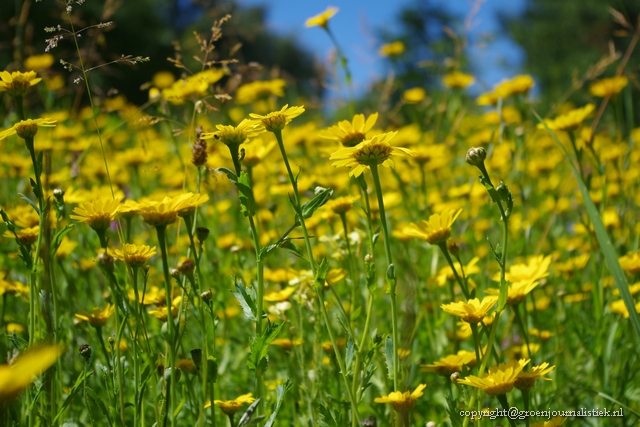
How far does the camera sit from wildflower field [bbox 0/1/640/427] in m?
1.07

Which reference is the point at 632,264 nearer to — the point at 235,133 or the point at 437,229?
the point at 437,229

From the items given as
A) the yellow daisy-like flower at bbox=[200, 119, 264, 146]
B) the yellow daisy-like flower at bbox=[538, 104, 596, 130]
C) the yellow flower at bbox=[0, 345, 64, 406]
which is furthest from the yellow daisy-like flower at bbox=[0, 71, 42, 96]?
the yellow daisy-like flower at bbox=[538, 104, 596, 130]

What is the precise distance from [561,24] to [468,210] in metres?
16.6

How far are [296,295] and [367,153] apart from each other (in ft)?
1.72

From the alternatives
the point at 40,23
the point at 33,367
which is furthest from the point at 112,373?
the point at 40,23

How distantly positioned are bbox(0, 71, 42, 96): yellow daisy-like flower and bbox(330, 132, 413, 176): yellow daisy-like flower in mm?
620

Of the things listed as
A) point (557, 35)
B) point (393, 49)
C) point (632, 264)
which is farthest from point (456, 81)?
point (557, 35)

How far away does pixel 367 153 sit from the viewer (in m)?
1.11

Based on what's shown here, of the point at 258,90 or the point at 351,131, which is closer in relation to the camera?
the point at 351,131

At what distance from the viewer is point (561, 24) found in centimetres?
1717

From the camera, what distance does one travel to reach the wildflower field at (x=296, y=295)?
107cm

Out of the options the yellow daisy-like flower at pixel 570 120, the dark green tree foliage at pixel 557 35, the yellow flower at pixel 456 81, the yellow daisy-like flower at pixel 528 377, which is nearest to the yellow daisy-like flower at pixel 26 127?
the yellow daisy-like flower at pixel 528 377

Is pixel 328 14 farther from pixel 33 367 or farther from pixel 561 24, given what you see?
pixel 561 24

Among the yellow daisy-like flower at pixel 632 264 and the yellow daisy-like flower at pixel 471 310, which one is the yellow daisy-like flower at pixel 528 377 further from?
the yellow daisy-like flower at pixel 632 264
